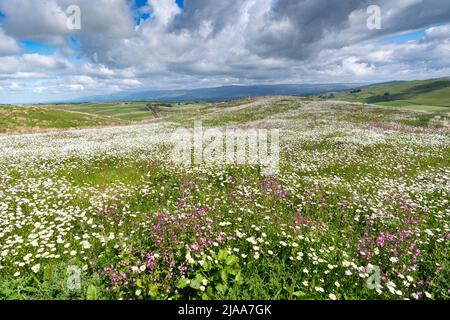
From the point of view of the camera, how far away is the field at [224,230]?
16.0 feet

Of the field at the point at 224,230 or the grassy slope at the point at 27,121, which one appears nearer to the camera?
the field at the point at 224,230

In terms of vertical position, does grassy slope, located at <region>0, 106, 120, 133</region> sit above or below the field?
above

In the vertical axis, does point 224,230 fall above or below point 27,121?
below

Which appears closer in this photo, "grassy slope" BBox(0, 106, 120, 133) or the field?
the field

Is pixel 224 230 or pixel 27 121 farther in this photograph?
pixel 27 121

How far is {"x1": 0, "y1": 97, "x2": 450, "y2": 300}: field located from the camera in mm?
4871

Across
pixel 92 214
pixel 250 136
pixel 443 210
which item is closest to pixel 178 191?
pixel 92 214

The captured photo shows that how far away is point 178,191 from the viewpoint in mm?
10375

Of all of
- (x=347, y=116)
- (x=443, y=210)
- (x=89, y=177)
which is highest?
(x=347, y=116)

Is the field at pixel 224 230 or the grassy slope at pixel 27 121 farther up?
the grassy slope at pixel 27 121

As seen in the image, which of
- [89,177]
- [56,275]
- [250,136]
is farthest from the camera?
[250,136]

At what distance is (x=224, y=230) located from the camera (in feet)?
23.5
